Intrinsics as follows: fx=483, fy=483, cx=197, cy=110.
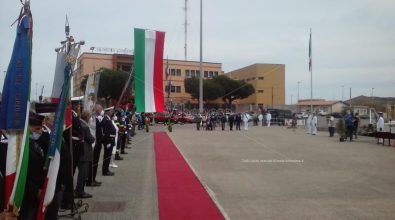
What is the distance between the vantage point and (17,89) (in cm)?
525

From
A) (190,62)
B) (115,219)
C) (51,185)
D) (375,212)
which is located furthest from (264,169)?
(190,62)

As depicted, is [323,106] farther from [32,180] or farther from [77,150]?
[32,180]

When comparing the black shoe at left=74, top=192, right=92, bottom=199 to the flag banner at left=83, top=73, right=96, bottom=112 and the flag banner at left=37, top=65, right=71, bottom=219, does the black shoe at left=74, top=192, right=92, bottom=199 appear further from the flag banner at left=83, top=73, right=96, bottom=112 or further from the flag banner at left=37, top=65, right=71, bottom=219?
the flag banner at left=37, top=65, right=71, bottom=219

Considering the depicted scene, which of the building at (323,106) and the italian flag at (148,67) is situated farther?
the building at (323,106)

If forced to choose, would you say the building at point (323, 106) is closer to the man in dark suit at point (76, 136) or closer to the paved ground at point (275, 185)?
the paved ground at point (275, 185)

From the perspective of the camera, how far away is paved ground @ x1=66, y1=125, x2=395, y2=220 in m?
8.58

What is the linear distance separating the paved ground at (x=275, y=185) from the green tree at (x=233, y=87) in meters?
67.0

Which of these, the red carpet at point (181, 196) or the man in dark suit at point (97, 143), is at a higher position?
the man in dark suit at point (97, 143)

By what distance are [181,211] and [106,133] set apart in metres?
4.30

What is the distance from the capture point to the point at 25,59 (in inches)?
210

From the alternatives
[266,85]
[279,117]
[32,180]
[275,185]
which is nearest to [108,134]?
[275,185]

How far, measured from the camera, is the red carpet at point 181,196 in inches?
328

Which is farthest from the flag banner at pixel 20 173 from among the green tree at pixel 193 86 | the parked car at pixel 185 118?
the green tree at pixel 193 86

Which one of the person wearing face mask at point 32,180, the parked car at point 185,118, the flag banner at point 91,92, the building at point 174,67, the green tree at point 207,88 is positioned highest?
the building at point 174,67
